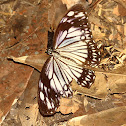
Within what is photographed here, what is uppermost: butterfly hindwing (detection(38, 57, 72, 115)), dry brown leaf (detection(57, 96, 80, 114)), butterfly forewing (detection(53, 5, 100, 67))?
butterfly forewing (detection(53, 5, 100, 67))

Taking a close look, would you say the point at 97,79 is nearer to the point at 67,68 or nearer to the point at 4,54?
the point at 67,68

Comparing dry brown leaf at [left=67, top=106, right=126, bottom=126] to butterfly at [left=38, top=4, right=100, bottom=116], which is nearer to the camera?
dry brown leaf at [left=67, top=106, right=126, bottom=126]

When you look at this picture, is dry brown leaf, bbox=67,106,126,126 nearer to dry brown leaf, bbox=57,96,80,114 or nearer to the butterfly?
dry brown leaf, bbox=57,96,80,114

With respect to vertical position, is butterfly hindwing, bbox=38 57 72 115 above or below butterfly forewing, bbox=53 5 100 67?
below

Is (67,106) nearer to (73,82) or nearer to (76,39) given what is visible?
(73,82)

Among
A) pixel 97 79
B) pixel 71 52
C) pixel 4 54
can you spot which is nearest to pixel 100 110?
pixel 97 79

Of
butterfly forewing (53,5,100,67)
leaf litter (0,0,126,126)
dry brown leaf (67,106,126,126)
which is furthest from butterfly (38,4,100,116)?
dry brown leaf (67,106,126,126)

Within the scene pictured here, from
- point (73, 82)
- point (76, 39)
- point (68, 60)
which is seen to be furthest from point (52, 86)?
point (76, 39)

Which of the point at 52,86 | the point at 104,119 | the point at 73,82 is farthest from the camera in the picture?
the point at 73,82
